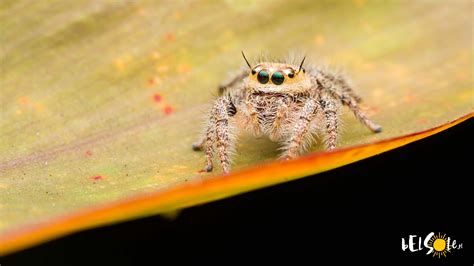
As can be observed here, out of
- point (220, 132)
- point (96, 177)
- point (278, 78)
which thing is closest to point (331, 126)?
point (278, 78)

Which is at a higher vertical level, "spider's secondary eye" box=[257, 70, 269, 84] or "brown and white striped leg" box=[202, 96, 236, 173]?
"spider's secondary eye" box=[257, 70, 269, 84]

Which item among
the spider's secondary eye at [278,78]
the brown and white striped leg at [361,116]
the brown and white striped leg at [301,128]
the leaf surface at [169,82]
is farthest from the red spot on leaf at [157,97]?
the brown and white striped leg at [361,116]

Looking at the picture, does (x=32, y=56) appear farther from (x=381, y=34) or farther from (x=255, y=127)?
(x=381, y=34)

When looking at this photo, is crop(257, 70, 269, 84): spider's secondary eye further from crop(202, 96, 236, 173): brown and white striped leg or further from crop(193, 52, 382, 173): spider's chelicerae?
crop(202, 96, 236, 173): brown and white striped leg

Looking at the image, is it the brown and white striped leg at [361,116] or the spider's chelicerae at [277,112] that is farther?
the brown and white striped leg at [361,116]

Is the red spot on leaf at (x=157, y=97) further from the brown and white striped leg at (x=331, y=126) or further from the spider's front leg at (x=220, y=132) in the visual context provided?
the brown and white striped leg at (x=331, y=126)

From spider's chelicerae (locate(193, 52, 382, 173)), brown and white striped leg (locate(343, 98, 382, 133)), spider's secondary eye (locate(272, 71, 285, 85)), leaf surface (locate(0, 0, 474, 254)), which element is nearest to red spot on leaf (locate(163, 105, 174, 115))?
leaf surface (locate(0, 0, 474, 254))

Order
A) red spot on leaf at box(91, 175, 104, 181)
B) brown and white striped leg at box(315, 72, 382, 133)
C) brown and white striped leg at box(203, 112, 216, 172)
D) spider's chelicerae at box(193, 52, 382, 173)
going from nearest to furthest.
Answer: red spot on leaf at box(91, 175, 104, 181), brown and white striped leg at box(203, 112, 216, 172), spider's chelicerae at box(193, 52, 382, 173), brown and white striped leg at box(315, 72, 382, 133)

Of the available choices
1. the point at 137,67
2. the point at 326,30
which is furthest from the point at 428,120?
the point at 137,67
